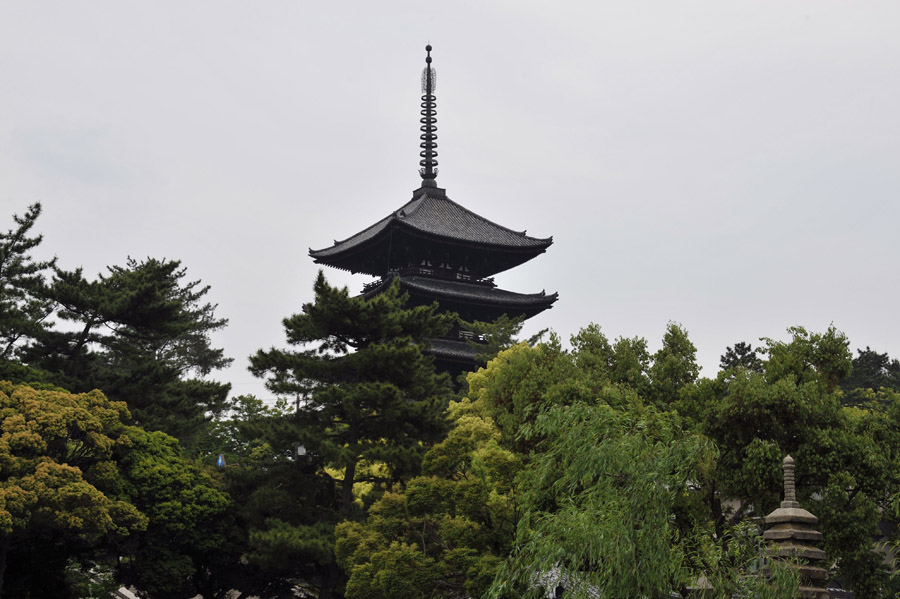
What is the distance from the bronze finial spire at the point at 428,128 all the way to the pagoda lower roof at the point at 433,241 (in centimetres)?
116

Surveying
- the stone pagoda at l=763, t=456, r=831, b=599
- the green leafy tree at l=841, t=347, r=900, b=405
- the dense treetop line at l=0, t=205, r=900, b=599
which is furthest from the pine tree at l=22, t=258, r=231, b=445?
the green leafy tree at l=841, t=347, r=900, b=405

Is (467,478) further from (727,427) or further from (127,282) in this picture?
(127,282)

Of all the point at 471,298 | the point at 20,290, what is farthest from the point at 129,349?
the point at 471,298

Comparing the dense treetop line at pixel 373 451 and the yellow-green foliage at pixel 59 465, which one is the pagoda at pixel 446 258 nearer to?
the dense treetop line at pixel 373 451

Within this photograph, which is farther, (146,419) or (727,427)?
(146,419)

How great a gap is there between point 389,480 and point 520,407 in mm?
3911

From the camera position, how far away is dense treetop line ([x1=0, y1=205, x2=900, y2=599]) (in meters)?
18.7

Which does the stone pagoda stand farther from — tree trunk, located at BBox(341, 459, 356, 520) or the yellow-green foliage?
the yellow-green foliage

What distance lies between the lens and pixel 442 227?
1763 inches

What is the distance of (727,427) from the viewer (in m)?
20.5

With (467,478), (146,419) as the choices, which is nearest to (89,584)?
(146,419)

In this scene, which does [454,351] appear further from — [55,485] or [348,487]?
[55,485]

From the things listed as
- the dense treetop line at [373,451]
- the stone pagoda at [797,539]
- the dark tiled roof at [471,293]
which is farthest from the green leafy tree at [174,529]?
the dark tiled roof at [471,293]

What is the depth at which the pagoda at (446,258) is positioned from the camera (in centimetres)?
4247
